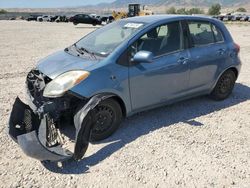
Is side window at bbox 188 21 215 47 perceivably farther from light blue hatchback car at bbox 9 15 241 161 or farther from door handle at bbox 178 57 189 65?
door handle at bbox 178 57 189 65

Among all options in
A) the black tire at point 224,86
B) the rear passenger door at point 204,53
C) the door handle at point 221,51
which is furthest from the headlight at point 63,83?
the black tire at point 224,86

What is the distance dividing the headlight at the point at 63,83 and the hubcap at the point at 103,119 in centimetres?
50

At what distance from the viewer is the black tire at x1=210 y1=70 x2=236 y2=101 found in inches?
233

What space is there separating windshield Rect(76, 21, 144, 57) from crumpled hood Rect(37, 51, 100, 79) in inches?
12.0

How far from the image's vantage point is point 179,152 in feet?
13.4

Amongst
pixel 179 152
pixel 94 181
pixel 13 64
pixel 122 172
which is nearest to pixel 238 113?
pixel 179 152

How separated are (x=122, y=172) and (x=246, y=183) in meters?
1.46

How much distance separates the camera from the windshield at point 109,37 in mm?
4574

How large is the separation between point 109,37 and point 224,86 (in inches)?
103

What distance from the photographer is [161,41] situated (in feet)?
16.0

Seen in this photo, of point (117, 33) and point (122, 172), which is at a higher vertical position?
point (117, 33)

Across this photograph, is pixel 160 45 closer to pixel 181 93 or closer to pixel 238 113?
pixel 181 93

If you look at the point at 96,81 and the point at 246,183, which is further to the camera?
the point at 96,81

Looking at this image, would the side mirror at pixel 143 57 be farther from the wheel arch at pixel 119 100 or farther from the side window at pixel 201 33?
the side window at pixel 201 33
